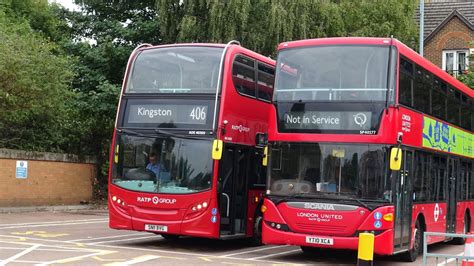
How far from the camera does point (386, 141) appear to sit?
1244 centimetres

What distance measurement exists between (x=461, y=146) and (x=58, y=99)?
46.6 feet

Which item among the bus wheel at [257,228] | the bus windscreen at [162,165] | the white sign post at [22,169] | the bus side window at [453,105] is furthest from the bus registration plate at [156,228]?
the white sign post at [22,169]

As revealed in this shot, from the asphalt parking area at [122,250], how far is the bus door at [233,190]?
62 centimetres

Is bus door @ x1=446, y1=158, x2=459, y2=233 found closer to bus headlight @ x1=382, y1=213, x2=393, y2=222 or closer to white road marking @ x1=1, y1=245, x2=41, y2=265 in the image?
bus headlight @ x1=382, y1=213, x2=393, y2=222

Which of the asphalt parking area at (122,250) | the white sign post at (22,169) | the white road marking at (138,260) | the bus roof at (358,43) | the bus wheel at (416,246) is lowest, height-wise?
the asphalt parking area at (122,250)

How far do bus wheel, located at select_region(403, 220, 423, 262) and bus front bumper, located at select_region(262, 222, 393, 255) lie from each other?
6.29ft

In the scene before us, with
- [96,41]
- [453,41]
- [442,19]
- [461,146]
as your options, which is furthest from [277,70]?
[442,19]

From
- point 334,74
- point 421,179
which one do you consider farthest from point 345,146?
point 421,179

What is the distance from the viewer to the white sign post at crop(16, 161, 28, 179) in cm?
2366

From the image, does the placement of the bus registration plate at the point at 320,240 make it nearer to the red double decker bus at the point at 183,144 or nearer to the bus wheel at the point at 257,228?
the red double decker bus at the point at 183,144

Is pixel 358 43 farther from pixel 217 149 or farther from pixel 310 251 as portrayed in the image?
pixel 310 251

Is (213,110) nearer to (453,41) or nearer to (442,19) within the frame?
(453,41)

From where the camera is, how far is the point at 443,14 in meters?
45.8

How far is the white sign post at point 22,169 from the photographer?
23.7 meters
